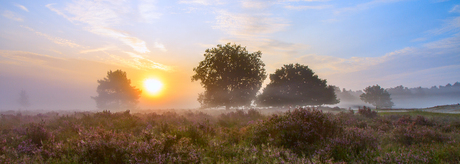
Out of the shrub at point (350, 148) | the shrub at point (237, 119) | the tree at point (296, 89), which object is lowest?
the shrub at point (237, 119)

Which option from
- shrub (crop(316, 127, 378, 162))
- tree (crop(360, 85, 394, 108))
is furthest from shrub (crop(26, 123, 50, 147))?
tree (crop(360, 85, 394, 108))

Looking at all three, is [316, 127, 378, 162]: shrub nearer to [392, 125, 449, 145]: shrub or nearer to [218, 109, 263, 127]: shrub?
[392, 125, 449, 145]: shrub

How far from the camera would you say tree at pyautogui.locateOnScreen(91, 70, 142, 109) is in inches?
1844

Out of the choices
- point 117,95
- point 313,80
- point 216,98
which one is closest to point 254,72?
point 216,98

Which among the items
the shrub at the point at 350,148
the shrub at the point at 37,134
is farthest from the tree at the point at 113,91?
the shrub at the point at 350,148

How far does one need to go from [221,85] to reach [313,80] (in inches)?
797

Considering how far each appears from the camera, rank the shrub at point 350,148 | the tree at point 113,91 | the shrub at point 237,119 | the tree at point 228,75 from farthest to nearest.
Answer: the tree at point 113,91 < the tree at point 228,75 < the shrub at point 237,119 < the shrub at point 350,148

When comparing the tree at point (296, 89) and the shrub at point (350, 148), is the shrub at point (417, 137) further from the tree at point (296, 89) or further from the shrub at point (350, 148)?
the tree at point (296, 89)

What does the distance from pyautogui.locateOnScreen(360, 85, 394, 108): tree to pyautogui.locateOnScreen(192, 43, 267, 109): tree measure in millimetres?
65158

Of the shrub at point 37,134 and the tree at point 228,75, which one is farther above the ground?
the tree at point 228,75

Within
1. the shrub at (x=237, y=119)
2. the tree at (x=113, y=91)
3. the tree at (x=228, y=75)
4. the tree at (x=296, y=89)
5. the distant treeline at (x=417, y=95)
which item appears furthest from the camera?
the distant treeline at (x=417, y=95)

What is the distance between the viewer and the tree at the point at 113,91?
46844 mm

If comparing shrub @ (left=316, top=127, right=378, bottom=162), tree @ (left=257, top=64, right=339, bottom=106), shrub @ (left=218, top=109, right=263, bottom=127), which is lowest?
shrub @ (left=218, top=109, right=263, bottom=127)

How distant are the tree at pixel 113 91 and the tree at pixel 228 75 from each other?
27.2 meters
